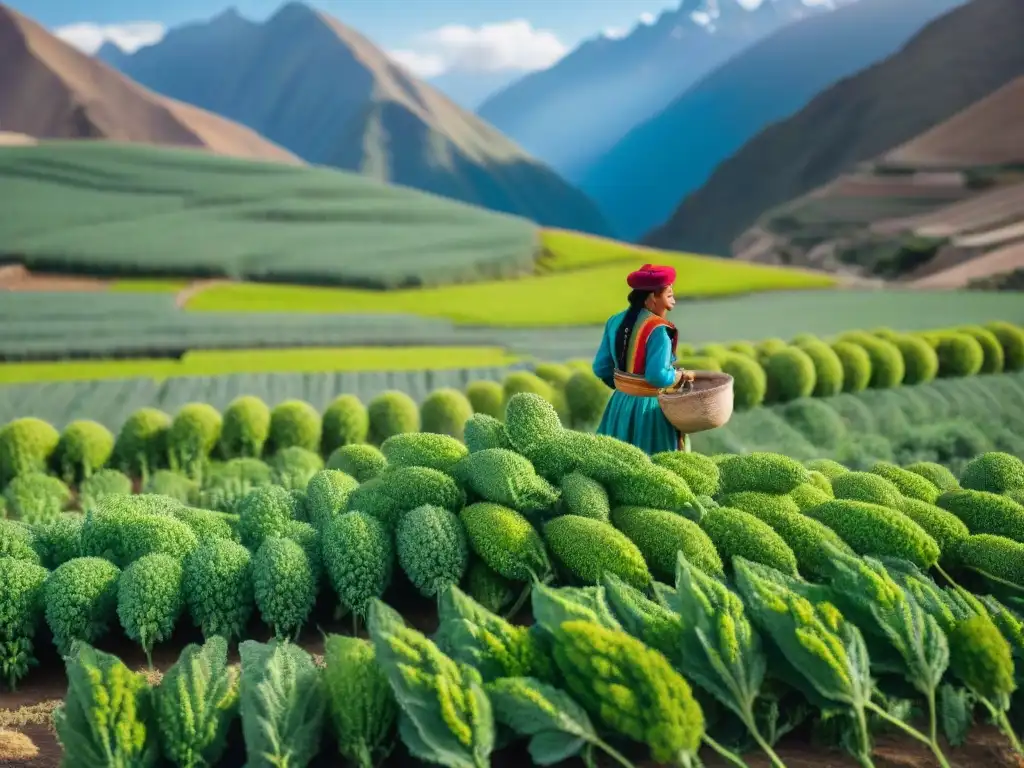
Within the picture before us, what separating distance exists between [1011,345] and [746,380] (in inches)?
179

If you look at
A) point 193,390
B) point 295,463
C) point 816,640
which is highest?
point 816,640

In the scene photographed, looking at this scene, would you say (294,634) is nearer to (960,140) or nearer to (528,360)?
(528,360)

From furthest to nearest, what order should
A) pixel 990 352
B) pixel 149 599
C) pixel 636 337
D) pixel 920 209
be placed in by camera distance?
pixel 920 209 < pixel 990 352 < pixel 636 337 < pixel 149 599

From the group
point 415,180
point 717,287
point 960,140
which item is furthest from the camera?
point 415,180

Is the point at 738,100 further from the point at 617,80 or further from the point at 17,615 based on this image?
the point at 17,615

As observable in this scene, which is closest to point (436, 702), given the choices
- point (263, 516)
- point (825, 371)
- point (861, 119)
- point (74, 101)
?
point (263, 516)

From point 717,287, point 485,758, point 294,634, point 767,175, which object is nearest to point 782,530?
point 485,758

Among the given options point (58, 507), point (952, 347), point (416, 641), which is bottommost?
point (58, 507)

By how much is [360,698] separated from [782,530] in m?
1.89

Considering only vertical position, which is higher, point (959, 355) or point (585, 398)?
point (959, 355)

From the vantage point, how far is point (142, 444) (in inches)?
293

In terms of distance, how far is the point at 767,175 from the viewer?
70938mm

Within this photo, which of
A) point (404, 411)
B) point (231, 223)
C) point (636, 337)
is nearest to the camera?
point (636, 337)

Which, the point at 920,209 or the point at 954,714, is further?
the point at 920,209
